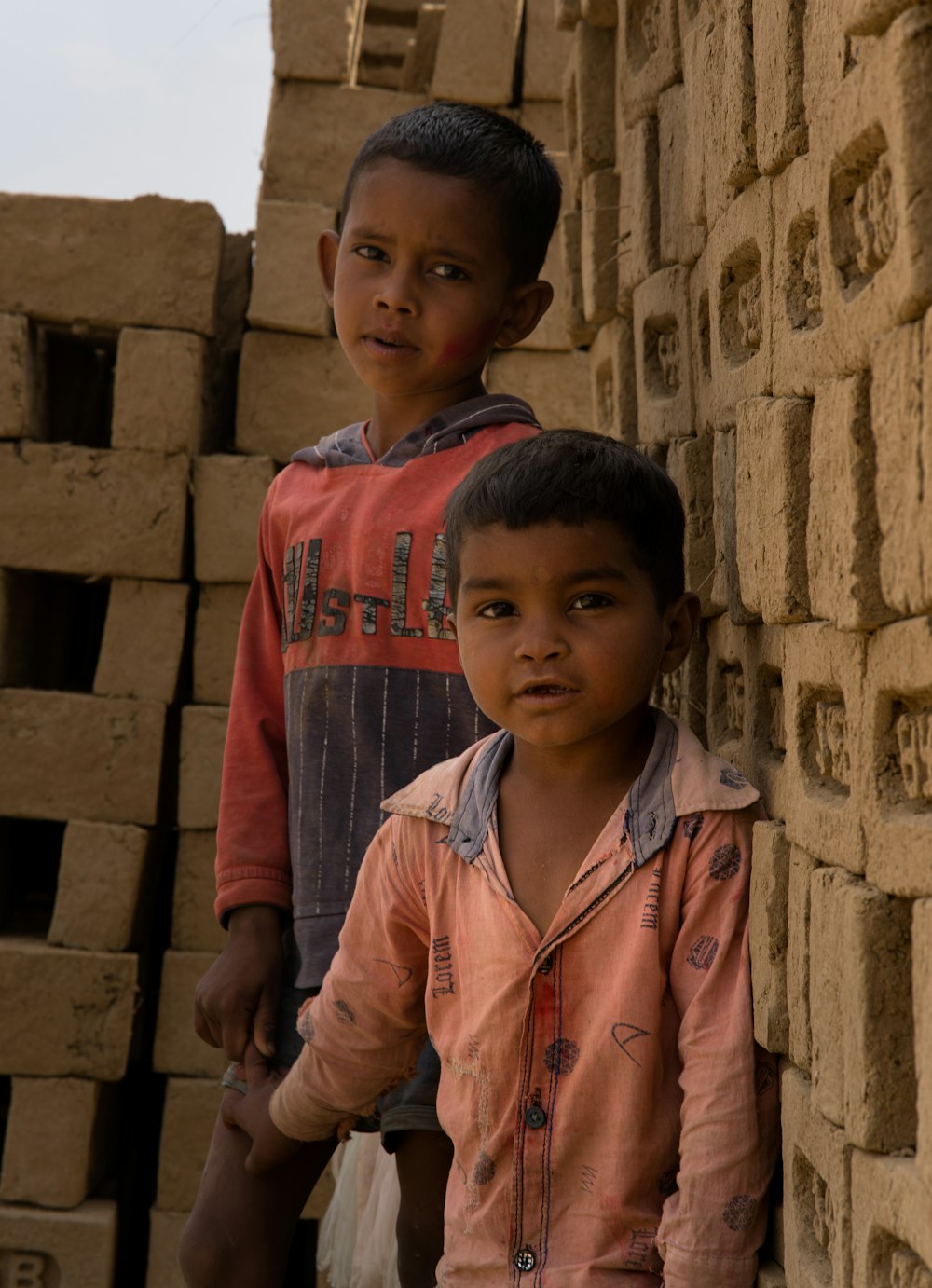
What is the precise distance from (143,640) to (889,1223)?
11.9ft

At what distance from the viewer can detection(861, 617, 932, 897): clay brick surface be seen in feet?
4.09

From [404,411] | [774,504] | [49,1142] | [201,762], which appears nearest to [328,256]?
[404,411]

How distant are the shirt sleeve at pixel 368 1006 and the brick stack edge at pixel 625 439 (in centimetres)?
49

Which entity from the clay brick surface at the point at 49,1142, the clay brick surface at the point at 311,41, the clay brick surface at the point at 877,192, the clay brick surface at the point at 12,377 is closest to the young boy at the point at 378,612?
the clay brick surface at the point at 877,192

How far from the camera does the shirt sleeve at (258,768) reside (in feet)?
7.74

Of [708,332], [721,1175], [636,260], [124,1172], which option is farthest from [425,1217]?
[124,1172]

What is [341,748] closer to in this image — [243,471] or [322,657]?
[322,657]

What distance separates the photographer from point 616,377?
288 centimetres

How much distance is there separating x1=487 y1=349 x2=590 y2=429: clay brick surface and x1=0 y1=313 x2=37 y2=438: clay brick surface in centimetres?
147

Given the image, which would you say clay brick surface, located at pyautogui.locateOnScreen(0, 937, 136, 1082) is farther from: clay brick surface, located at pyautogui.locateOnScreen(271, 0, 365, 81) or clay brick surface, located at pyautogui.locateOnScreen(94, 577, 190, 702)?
clay brick surface, located at pyautogui.locateOnScreen(271, 0, 365, 81)

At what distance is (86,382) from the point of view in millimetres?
5066

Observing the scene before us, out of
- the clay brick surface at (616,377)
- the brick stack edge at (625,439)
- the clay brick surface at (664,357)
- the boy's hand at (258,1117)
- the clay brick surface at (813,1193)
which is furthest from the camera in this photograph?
the clay brick surface at (616,377)

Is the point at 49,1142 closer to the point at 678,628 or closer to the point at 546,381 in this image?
the point at 546,381

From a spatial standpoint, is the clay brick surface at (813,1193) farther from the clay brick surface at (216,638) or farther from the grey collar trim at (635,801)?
the clay brick surface at (216,638)
